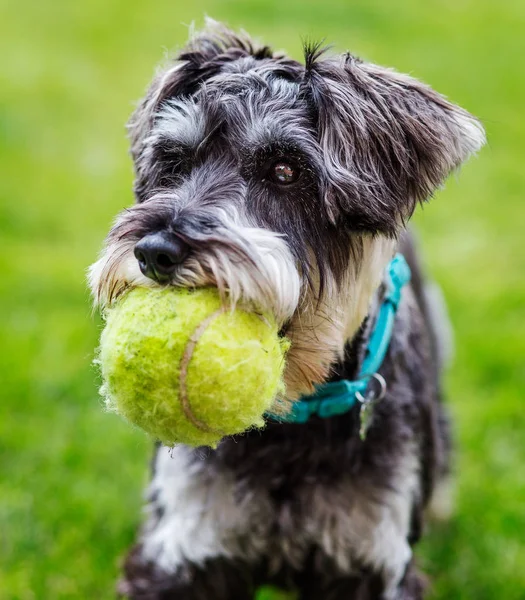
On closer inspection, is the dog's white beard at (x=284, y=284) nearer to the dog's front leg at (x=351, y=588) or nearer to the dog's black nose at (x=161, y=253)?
the dog's black nose at (x=161, y=253)

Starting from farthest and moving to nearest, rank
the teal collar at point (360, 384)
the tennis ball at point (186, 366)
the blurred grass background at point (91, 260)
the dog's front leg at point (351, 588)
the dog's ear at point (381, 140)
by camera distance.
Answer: the blurred grass background at point (91, 260) → the dog's front leg at point (351, 588) → the teal collar at point (360, 384) → the dog's ear at point (381, 140) → the tennis ball at point (186, 366)

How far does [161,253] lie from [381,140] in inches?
30.2

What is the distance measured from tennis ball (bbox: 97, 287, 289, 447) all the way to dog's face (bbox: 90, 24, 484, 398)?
3.8 inches

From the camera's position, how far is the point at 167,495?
305 cm

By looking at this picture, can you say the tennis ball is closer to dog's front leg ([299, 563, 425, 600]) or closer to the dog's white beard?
the dog's white beard

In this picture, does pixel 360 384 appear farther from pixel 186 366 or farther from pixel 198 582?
pixel 198 582

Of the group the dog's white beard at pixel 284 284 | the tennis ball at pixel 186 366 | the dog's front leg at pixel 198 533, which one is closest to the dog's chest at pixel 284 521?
the dog's front leg at pixel 198 533

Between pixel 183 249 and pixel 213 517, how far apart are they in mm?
1139

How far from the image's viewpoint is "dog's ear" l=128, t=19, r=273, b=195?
293 cm

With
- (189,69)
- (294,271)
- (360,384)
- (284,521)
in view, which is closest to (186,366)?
(294,271)

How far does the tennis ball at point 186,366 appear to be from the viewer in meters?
2.11

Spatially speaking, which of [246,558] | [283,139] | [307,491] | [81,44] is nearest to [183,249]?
[283,139]

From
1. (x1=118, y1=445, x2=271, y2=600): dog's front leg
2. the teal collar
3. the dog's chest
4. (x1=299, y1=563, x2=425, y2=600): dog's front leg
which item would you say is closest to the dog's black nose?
the teal collar

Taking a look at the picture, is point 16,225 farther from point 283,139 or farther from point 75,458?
point 283,139
